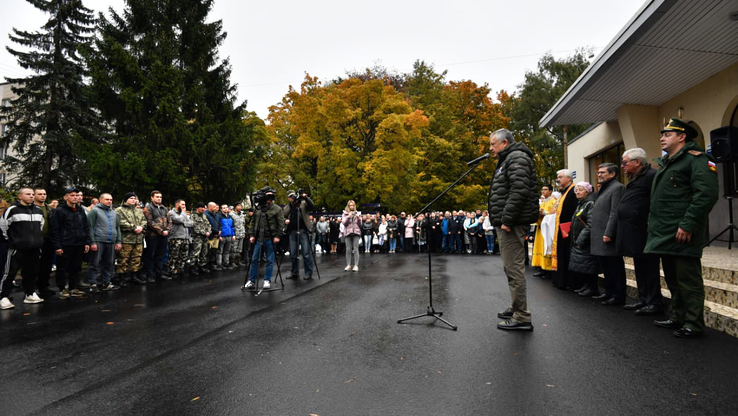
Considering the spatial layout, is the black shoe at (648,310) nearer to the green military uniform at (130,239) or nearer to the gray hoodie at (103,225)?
the gray hoodie at (103,225)

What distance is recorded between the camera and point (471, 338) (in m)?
4.46

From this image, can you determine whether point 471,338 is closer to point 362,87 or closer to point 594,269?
point 594,269

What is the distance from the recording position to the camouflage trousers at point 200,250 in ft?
37.9

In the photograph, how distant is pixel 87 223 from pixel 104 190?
1237 cm

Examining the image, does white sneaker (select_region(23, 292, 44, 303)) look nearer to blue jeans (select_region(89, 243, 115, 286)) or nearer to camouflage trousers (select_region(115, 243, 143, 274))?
blue jeans (select_region(89, 243, 115, 286))

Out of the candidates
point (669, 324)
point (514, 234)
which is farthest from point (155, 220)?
point (669, 324)

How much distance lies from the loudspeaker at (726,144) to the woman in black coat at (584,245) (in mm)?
3657

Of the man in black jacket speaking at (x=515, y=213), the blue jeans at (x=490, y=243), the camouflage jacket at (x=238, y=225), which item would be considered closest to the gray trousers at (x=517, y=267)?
the man in black jacket speaking at (x=515, y=213)

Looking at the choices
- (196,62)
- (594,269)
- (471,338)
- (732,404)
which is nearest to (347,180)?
(196,62)

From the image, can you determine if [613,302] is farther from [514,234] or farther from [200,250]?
[200,250]

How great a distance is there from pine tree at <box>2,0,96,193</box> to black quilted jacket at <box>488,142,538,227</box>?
24.9 metres

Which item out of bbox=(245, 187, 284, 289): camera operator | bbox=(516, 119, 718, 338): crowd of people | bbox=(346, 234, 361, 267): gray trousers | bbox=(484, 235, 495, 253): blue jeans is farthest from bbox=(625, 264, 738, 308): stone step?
bbox=(484, 235, 495, 253): blue jeans

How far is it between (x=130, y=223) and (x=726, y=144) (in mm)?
12900

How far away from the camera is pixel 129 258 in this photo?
9.44m
